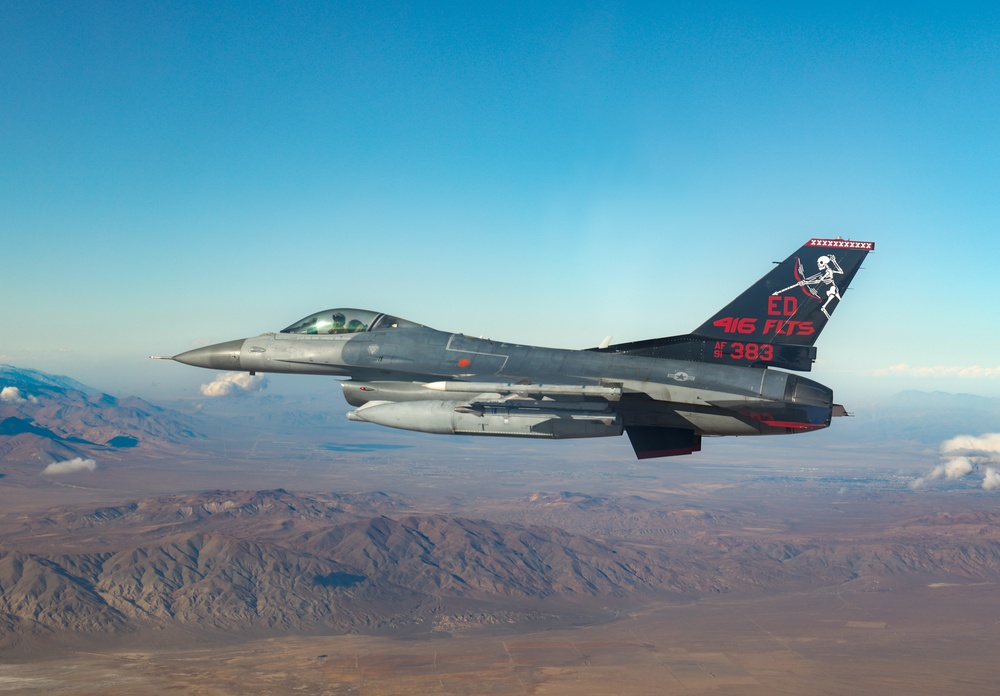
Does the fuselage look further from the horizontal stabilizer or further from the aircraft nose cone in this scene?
the horizontal stabilizer

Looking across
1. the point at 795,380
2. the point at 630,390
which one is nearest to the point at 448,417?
the point at 630,390

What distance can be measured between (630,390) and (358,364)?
10095 millimetres

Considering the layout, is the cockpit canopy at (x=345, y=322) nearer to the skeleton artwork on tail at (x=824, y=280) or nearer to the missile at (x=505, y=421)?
the missile at (x=505, y=421)

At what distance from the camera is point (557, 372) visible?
28.2 m

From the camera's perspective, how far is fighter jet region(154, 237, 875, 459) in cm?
2552

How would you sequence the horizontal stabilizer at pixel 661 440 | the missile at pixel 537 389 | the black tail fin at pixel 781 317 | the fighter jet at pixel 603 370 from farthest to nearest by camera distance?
the horizontal stabilizer at pixel 661 440 < the black tail fin at pixel 781 317 < the fighter jet at pixel 603 370 < the missile at pixel 537 389

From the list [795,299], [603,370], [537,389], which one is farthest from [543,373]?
[795,299]

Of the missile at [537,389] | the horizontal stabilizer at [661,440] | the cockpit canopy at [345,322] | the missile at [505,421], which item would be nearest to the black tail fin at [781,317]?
the horizontal stabilizer at [661,440]

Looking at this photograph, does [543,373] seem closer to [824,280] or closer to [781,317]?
[781,317]

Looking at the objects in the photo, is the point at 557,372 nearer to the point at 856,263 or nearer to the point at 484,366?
the point at 484,366

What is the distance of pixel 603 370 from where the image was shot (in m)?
27.8

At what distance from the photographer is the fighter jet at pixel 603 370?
25.5m

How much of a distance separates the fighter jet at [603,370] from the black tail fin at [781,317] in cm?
3

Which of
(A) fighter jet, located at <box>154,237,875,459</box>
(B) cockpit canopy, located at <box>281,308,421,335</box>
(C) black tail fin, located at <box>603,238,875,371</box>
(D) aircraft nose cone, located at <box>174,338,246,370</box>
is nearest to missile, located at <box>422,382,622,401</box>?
(A) fighter jet, located at <box>154,237,875,459</box>
